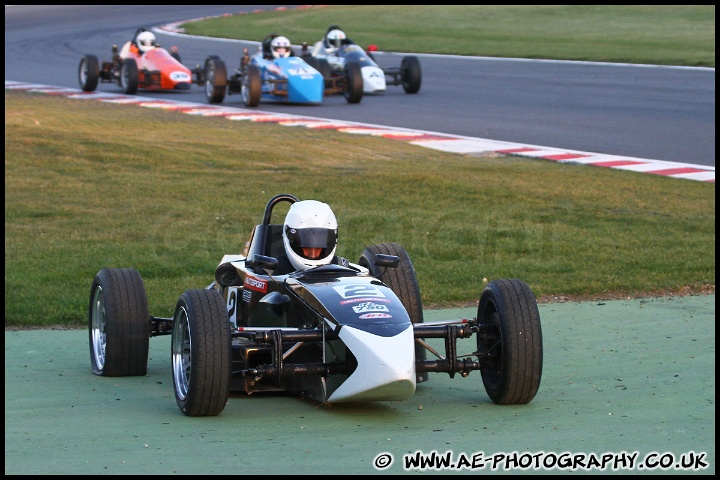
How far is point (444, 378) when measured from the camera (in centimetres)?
812

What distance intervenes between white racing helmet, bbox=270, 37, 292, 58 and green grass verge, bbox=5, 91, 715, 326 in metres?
4.30

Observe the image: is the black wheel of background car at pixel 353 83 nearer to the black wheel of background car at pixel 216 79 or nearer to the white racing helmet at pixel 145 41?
the black wheel of background car at pixel 216 79

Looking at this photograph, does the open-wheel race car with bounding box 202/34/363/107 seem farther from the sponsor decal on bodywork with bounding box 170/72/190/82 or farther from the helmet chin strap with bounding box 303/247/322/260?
the helmet chin strap with bounding box 303/247/322/260

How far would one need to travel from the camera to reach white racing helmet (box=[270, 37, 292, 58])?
85.2 feet

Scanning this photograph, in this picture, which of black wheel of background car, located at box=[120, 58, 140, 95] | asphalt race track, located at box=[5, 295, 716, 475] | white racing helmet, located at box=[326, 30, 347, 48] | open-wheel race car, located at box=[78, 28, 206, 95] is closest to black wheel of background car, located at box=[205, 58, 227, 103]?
open-wheel race car, located at box=[78, 28, 206, 95]

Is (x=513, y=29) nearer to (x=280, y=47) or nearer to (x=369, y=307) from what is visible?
(x=280, y=47)

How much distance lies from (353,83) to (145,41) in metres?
5.76

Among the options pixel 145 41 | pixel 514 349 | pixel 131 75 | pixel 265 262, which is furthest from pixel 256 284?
pixel 145 41

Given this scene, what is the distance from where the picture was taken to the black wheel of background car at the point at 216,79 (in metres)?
25.9

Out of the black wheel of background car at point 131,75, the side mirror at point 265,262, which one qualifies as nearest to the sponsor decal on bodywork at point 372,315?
the side mirror at point 265,262

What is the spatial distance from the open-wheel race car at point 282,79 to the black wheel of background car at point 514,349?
18587 mm

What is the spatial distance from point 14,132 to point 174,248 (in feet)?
27.9

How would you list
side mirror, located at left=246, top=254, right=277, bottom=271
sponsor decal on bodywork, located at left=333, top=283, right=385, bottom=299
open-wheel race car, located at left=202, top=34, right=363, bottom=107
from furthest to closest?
open-wheel race car, located at left=202, top=34, right=363, bottom=107 → side mirror, located at left=246, top=254, right=277, bottom=271 → sponsor decal on bodywork, located at left=333, top=283, right=385, bottom=299

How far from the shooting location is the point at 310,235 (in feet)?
25.7
